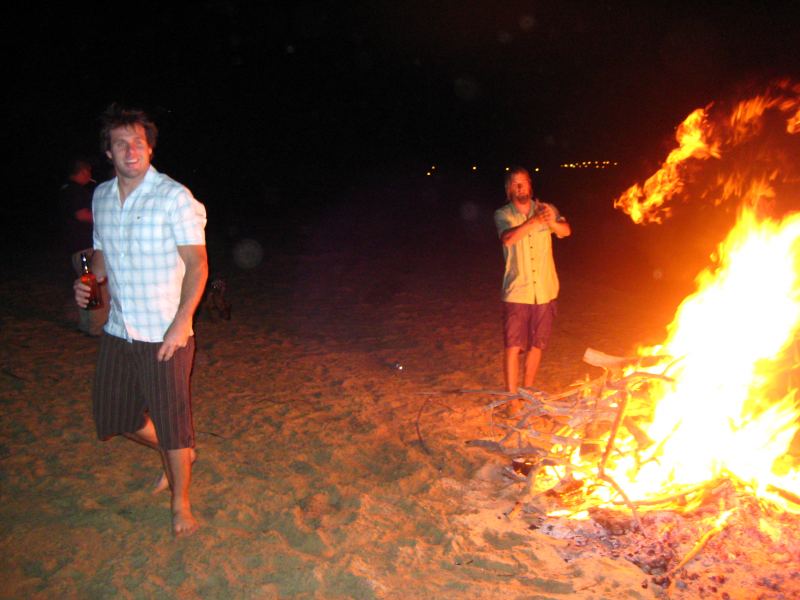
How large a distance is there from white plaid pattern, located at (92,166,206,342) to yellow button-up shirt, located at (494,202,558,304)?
2.42m

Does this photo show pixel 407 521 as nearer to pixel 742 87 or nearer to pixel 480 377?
pixel 480 377

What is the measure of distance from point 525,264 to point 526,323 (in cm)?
47

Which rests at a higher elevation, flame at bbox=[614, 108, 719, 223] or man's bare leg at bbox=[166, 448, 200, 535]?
flame at bbox=[614, 108, 719, 223]

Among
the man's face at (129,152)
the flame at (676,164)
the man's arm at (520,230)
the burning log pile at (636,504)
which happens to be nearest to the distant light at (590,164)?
Result: the flame at (676,164)

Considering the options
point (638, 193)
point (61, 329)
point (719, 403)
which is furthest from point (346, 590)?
point (61, 329)

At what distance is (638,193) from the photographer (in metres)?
4.77

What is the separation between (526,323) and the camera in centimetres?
475

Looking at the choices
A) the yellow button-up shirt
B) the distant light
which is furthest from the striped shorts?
the distant light

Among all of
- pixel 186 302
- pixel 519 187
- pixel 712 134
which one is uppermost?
pixel 712 134

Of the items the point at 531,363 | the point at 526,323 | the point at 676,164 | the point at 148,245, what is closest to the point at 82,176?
the point at 148,245

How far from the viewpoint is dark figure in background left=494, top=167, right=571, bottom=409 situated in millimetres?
4598

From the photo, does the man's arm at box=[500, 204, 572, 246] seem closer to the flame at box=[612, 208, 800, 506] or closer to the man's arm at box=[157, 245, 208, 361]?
the flame at box=[612, 208, 800, 506]

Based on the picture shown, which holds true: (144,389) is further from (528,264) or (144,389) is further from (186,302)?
(528,264)

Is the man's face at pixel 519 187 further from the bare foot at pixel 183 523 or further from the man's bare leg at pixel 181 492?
the bare foot at pixel 183 523
